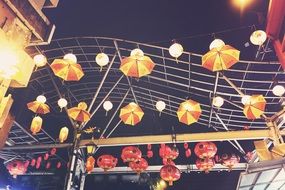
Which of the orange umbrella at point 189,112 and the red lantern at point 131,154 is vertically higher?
the orange umbrella at point 189,112

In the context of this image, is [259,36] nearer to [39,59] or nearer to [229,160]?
[229,160]

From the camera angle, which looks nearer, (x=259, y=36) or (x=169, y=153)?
(x=259, y=36)

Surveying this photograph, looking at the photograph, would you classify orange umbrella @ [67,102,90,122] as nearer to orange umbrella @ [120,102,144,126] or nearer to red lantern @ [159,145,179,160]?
orange umbrella @ [120,102,144,126]

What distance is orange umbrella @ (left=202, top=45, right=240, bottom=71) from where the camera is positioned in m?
9.24

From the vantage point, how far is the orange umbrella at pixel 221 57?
924 cm

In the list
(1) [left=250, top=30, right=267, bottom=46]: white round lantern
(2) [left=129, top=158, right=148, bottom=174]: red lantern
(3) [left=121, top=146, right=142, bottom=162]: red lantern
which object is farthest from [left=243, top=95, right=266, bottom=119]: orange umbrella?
(2) [left=129, top=158, right=148, bottom=174]: red lantern

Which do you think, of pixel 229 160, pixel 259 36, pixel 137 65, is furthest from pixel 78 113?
pixel 229 160

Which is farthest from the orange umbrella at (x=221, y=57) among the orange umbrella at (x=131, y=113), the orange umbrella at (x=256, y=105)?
the orange umbrella at (x=131, y=113)

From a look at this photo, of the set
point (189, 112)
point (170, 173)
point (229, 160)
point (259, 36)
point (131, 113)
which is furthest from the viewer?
point (229, 160)

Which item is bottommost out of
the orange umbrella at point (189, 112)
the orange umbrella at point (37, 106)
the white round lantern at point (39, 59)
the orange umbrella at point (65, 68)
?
the orange umbrella at point (189, 112)

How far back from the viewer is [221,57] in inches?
366

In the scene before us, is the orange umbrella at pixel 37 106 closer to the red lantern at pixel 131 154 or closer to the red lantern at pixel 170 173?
the red lantern at pixel 131 154

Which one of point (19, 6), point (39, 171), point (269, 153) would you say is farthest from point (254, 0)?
point (39, 171)

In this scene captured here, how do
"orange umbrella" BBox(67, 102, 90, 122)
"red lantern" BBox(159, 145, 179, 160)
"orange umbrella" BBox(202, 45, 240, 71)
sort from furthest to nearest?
1. "red lantern" BBox(159, 145, 179, 160)
2. "orange umbrella" BBox(67, 102, 90, 122)
3. "orange umbrella" BBox(202, 45, 240, 71)
